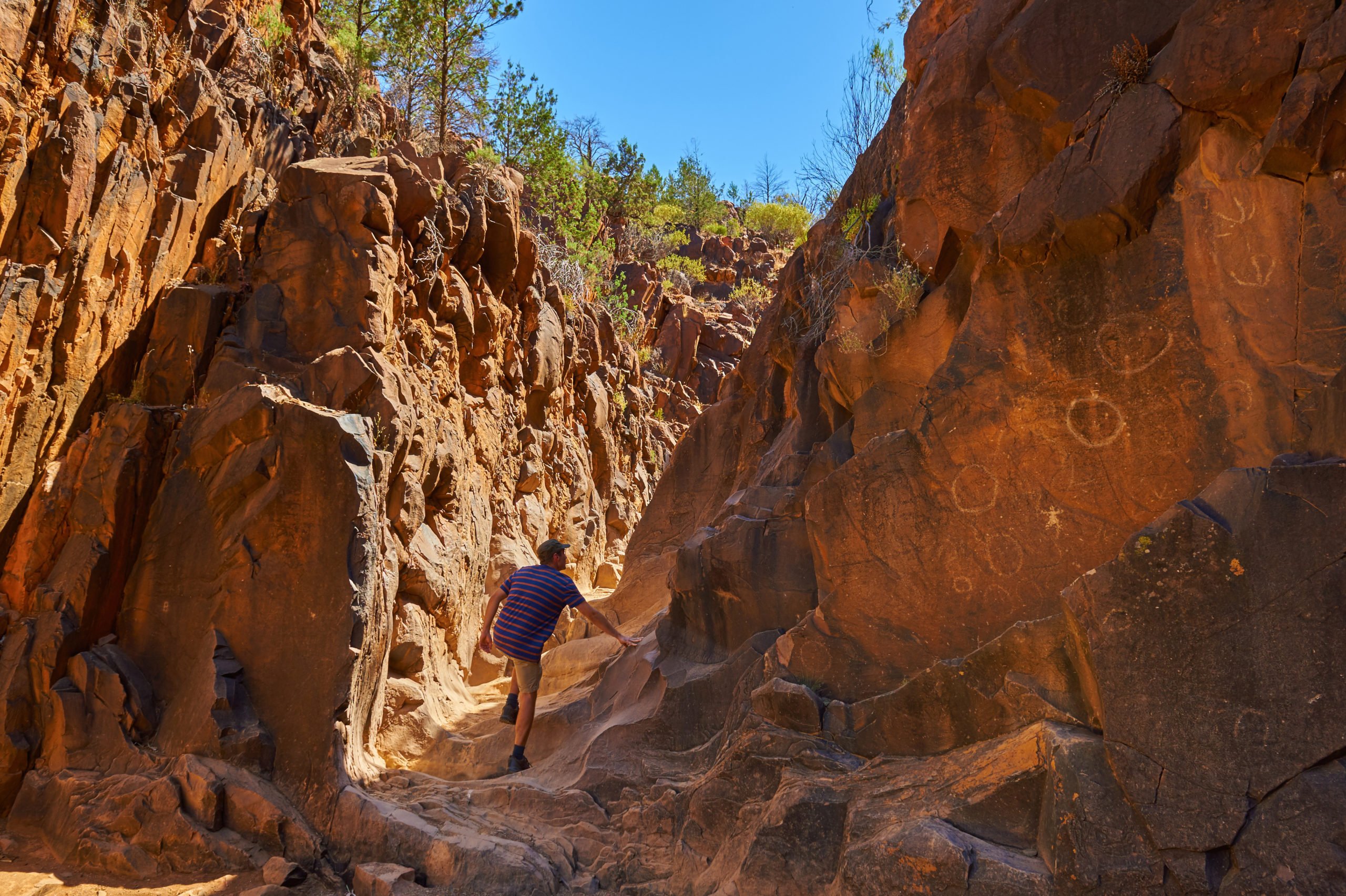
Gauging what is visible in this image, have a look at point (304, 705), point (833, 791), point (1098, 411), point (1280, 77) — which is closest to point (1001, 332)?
point (1098, 411)

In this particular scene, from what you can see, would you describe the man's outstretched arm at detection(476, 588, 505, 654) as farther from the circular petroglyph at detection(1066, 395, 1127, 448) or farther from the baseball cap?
the circular petroglyph at detection(1066, 395, 1127, 448)

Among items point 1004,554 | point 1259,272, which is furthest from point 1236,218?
point 1004,554

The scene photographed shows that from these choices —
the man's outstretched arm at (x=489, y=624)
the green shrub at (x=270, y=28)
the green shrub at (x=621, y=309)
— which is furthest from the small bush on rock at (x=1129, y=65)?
the green shrub at (x=621, y=309)

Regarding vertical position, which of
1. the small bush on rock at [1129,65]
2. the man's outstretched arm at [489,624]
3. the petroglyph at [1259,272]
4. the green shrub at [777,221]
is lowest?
the man's outstretched arm at [489,624]

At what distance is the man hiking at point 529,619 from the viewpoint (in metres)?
6.41

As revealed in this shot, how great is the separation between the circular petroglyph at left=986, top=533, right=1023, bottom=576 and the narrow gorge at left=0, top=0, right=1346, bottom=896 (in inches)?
0.8

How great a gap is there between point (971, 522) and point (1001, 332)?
110cm

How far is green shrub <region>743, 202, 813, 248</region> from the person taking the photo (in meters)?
37.4

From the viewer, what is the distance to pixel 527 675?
647 centimetres

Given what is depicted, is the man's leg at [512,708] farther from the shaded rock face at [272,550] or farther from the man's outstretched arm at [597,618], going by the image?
the shaded rock face at [272,550]

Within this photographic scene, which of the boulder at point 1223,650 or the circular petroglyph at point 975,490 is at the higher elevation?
the circular petroglyph at point 975,490

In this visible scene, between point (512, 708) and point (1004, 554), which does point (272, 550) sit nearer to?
point (512, 708)

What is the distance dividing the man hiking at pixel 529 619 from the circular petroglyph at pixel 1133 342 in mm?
4058

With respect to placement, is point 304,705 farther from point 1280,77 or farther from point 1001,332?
point 1280,77
